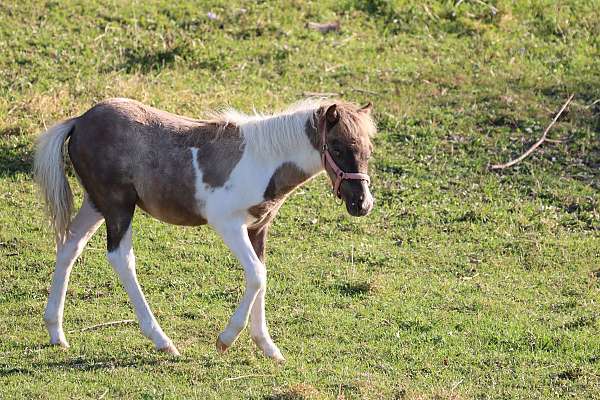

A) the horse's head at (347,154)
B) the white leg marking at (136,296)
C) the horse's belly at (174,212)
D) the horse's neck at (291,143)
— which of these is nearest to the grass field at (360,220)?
the white leg marking at (136,296)

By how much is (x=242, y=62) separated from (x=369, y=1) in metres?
2.81

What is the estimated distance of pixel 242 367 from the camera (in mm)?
7578

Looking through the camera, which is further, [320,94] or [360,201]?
[320,94]

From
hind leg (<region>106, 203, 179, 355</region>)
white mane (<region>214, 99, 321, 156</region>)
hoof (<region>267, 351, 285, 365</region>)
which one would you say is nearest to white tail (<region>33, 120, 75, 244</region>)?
hind leg (<region>106, 203, 179, 355</region>)

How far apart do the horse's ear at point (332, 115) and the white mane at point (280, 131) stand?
0.22 m

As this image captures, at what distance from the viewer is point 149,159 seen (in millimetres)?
7832

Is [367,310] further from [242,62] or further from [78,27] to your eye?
[78,27]

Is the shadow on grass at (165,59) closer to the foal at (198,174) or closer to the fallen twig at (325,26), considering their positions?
the fallen twig at (325,26)

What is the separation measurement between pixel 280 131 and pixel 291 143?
120 mm

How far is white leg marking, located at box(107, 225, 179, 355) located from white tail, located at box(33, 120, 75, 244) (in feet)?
1.69

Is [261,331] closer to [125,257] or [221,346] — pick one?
[221,346]

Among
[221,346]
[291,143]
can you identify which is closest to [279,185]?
[291,143]

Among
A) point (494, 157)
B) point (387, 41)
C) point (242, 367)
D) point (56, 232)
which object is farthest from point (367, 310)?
point (387, 41)

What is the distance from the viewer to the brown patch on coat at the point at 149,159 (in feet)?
25.6
